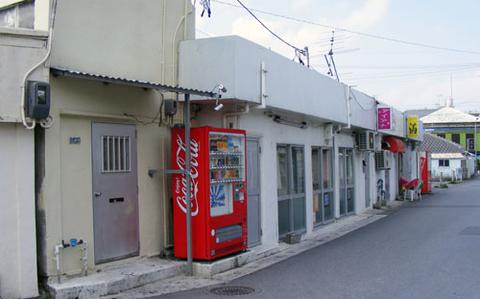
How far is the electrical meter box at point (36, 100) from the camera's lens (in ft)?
23.0

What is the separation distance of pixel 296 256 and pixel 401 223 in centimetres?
636

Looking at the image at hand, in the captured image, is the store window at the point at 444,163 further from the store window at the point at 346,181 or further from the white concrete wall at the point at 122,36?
the white concrete wall at the point at 122,36

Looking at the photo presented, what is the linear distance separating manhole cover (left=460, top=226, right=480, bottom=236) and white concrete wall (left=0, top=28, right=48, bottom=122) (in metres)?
10.9

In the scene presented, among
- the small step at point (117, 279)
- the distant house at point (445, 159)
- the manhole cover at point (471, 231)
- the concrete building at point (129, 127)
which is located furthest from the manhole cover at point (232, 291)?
the distant house at point (445, 159)

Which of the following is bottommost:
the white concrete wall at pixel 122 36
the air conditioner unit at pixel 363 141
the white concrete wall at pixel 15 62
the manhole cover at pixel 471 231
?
the manhole cover at pixel 471 231

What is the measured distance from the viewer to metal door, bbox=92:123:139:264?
8289 mm

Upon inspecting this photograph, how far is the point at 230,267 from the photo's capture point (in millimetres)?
9500

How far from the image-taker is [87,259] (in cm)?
797

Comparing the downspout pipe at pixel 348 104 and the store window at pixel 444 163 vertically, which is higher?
the downspout pipe at pixel 348 104

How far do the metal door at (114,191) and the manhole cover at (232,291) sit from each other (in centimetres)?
173

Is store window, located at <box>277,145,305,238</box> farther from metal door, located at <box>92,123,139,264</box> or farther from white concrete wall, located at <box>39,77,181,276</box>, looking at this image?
metal door, located at <box>92,123,139,264</box>

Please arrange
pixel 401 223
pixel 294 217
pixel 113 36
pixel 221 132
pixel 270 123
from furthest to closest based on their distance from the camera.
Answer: pixel 401 223
pixel 294 217
pixel 270 123
pixel 221 132
pixel 113 36

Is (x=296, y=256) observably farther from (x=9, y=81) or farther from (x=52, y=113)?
(x=9, y=81)

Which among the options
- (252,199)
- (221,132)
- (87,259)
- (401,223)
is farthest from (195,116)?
(401,223)
